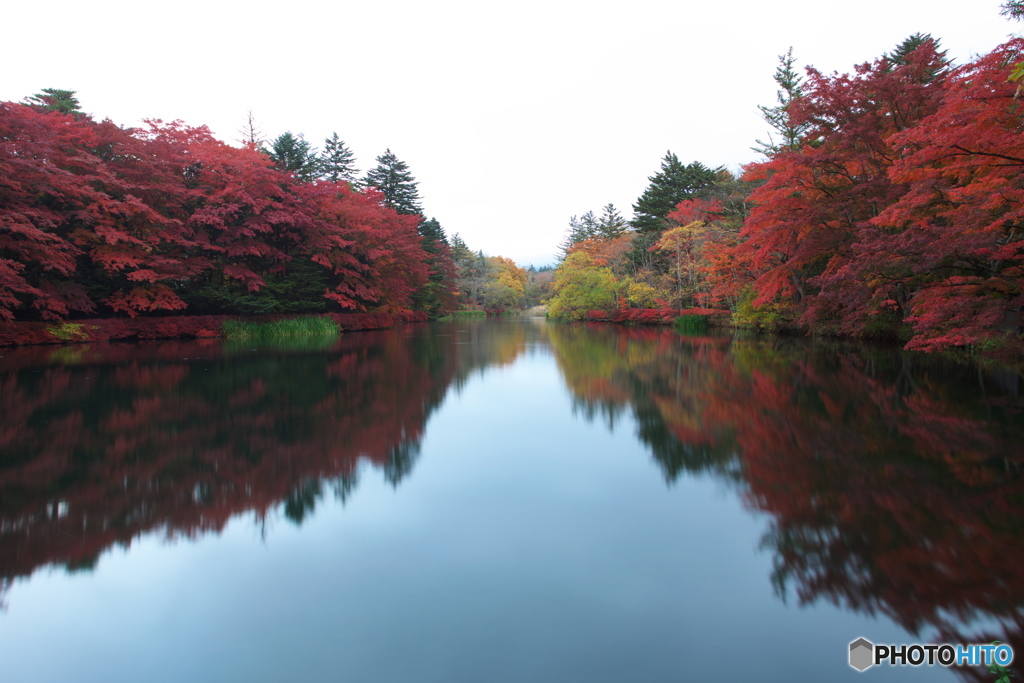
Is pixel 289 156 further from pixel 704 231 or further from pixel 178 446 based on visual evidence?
pixel 178 446

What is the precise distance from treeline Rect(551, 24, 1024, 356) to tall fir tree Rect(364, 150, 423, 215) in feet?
77.4

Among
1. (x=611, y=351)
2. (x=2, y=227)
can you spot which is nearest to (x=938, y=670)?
(x=611, y=351)

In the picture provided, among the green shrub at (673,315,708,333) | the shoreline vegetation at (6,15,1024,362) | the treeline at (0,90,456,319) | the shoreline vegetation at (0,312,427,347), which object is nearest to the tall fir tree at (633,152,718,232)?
the shoreline vegetation at (6,15,1024,362)

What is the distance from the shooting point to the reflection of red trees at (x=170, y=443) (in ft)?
10.1

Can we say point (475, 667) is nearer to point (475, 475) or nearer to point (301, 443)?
point (475, 475)

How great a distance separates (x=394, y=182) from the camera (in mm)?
41750

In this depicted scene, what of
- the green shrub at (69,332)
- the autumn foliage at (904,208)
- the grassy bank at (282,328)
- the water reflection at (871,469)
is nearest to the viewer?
the water reflection at (871,469)

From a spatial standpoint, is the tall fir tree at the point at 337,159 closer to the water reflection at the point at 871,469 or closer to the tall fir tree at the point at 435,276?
the tall fir tree at the point at 435,276

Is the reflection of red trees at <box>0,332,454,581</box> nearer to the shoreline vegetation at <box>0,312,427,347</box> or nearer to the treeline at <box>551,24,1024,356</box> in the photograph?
the treeline at <box>551,24,1024,356</box>

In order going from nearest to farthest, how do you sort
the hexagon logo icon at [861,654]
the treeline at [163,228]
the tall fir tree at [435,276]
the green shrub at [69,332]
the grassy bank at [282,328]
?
1. the hexagon logo icon at [861,654]
2. the treeline at [163,228]
3. the green shrub at [69,332]
4. the grassy bank at [282,328]
5. the tall fir tree at [435,276]

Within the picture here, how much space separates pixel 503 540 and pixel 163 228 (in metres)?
20.7

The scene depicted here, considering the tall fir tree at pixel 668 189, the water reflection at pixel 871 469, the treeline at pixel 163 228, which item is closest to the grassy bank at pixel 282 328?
the treeline at pixel 163 228

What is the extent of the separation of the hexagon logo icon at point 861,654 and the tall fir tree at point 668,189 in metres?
35.8

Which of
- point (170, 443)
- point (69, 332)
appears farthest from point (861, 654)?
point (69, 332)
